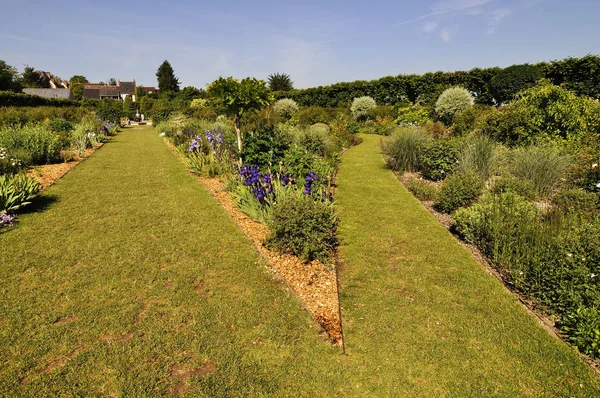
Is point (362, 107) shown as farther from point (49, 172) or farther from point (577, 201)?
point (577, 201)

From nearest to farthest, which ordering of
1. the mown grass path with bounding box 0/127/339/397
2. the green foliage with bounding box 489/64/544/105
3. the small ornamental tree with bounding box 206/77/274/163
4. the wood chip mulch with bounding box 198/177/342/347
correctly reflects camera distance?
the mown grass path with bounding box 0/127/339/397 → the wood chip mulch with bounding box 198/177/342/347 → the small ornamental tree with bounding box 206/77/274/163 → the green foliage with bounding box 489/64/544/105

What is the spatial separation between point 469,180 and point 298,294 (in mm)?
4961

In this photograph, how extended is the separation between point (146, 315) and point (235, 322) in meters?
0.94

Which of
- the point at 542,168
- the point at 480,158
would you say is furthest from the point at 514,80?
the point at 542,168

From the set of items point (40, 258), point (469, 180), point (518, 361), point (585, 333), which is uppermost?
point (469, 180)

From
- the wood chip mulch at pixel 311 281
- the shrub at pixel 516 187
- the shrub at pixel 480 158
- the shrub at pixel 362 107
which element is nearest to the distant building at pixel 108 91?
the shrub at pixel 362 107

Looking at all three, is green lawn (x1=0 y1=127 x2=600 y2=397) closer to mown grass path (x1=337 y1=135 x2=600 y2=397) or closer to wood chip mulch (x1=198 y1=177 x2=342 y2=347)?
mown grass path (x1=337 y1=135 x2=600 y2=397)

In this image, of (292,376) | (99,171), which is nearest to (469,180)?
(292,376)

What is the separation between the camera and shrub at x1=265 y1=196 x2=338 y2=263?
4730mm

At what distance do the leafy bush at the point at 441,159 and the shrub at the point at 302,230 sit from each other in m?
5.51

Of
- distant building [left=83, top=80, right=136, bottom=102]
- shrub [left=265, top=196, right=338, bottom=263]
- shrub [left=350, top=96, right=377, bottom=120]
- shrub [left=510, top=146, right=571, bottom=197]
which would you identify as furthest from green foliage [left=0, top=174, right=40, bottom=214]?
distant building [left=83, top=80, right=136, bottom=102]

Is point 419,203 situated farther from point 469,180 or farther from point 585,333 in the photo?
point 585,333

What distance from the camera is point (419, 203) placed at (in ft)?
25.0

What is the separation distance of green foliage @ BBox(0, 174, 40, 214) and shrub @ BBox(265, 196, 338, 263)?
15.7ft
